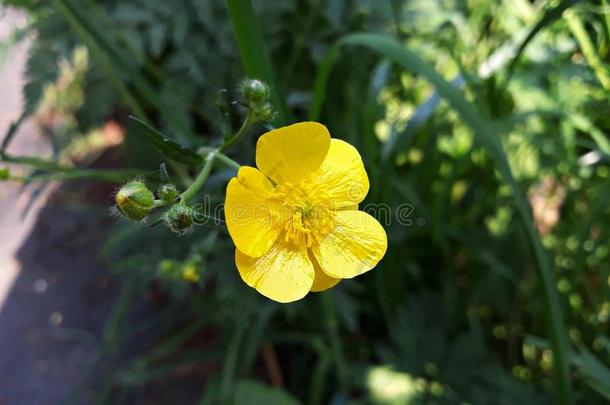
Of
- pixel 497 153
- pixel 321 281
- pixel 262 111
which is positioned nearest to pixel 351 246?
pixel 321 281

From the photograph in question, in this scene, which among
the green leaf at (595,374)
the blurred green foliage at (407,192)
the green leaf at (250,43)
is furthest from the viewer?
the blurred green foliage at (407,192)

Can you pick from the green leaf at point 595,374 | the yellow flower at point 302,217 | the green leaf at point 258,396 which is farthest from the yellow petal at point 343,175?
the green leaf at point 258,396

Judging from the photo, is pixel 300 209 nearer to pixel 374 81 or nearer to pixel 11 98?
pixel 374 81

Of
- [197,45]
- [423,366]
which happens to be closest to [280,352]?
[423,366]

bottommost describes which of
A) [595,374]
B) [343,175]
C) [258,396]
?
[258,396]

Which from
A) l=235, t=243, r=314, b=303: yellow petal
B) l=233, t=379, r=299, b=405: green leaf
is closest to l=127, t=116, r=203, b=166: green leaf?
l=235, t=243, r=314, b=303: yellow petal

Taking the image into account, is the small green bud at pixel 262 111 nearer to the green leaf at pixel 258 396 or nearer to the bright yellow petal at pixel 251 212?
the bright yellow petal at pixel 251 212

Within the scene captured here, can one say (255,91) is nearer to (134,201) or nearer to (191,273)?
(134,201)
